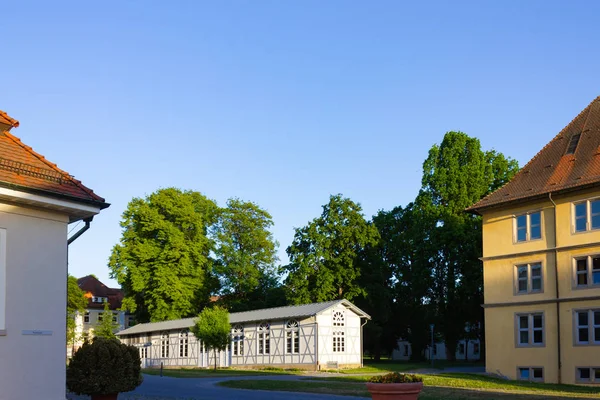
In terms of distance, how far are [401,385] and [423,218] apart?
47.2 m

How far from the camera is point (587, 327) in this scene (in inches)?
1213

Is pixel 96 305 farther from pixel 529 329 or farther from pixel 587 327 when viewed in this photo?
pixel 587 327

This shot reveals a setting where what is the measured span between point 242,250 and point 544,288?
43.5 m

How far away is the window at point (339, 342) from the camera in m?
47.6

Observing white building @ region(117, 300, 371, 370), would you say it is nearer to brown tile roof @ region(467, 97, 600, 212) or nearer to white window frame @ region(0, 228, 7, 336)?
brown tile roof @ region(467, 97, 600, 212)

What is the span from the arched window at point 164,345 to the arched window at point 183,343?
252 centimetres

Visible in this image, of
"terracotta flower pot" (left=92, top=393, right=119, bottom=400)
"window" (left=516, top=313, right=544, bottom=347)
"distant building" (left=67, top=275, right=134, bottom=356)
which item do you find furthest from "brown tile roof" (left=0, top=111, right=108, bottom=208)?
"distant building" (left=67, top=275, right=134, bottom=356)

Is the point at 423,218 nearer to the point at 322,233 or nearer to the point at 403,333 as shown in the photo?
the point at 322,233

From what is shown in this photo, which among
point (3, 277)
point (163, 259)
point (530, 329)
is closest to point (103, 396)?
point (3, 277)

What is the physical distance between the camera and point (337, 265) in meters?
61.5

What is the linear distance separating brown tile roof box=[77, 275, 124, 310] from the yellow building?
229 feet

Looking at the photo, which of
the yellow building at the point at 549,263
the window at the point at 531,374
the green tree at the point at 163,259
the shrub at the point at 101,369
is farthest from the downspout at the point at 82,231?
the green tree at the point at 163,259

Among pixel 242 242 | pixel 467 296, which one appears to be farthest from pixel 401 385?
pixel 242 242

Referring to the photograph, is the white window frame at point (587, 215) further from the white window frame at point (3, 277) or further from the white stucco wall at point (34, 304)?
the white window frame at point (3, 277)
